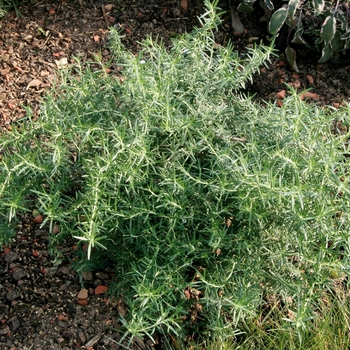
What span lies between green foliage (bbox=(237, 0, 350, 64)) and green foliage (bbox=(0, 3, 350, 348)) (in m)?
1.07

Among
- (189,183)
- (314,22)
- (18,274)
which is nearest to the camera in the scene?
(189,183)

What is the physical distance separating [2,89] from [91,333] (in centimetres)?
155

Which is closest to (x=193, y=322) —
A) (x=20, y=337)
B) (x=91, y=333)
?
(x=91, y=333)

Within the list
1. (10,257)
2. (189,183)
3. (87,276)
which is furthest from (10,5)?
(189,183)

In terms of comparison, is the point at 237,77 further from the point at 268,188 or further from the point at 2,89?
the point at 2,89

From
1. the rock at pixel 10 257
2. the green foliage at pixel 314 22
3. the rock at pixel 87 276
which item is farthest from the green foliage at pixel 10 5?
→ the rock at pixel 87 276

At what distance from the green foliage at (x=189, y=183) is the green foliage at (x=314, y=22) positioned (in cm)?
107

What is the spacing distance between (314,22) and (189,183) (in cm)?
198

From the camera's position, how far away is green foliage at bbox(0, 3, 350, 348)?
2.10m

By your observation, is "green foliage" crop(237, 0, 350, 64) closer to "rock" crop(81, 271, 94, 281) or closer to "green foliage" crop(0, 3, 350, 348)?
"green foliage" crop(0, 3, 350, 348)

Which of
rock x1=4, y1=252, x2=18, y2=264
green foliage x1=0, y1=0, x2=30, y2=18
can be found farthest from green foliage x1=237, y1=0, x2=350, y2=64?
rock x1=4, y1=252, x2=18, y2=264

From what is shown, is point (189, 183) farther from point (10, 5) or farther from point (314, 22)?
point (10, 5)

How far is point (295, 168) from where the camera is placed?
208 cm

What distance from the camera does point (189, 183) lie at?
7.22ft
